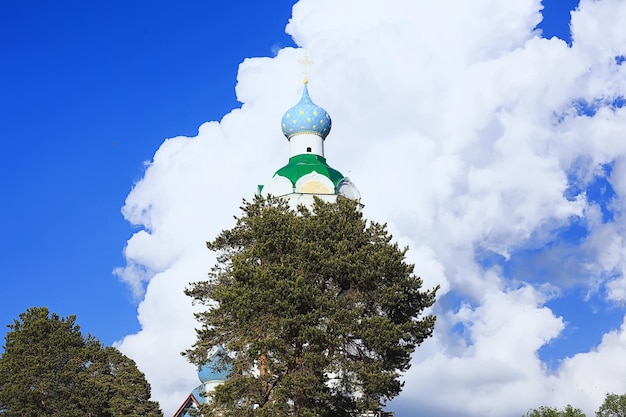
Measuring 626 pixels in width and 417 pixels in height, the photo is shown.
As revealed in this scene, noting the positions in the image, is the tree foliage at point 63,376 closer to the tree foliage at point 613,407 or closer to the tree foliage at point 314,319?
the tree foliage at point 314,319

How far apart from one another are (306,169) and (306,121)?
2.44 m

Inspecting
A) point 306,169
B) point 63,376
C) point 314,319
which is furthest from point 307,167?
point 314,319

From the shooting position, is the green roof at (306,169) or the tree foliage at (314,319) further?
the green roof at (306,169)

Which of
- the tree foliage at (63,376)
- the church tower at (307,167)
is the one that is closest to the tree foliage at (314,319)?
the tree foliage at (63,376)

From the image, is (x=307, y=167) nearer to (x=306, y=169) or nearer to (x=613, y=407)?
(x=306, y=169)

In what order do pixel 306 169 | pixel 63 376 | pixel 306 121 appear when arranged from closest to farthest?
pixel 63 376
pixel 306 169
pixel 306 121

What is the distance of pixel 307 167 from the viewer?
114 ft

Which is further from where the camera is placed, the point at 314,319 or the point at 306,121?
the point at 306,121

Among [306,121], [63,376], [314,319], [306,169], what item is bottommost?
[314,319]

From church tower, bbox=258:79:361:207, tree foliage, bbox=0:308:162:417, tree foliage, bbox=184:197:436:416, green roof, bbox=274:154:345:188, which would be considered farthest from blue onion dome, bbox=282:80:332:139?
tree foliage, bbox=184:197:436:416

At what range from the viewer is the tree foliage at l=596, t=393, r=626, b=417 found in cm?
3038

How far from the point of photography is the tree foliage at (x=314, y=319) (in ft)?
67.9

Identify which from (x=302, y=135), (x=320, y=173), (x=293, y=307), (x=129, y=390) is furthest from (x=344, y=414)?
(x=302, y=135)

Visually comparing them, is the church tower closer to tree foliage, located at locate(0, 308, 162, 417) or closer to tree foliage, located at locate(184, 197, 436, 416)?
tree foliage, located at locate(0, 308, 162, 417)
